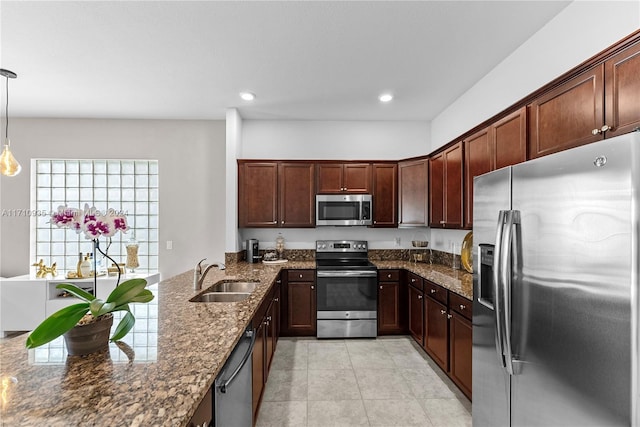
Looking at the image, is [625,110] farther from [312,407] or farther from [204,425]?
[312,407]

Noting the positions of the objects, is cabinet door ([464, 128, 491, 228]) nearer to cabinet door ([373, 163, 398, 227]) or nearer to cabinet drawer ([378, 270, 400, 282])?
cabinet drawer ([378, 270, 400, 282])

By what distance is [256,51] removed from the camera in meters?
2.59

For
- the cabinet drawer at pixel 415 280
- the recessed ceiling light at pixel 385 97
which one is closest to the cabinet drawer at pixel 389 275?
the cabinet drawer at pixel 415 280

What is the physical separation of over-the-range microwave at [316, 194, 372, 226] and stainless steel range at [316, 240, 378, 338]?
650 millimetres

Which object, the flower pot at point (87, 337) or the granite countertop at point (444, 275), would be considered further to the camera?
the granite countertop at point (444, 275)

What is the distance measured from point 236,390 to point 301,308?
2.23 m

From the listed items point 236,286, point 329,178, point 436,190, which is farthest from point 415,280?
point 236,286

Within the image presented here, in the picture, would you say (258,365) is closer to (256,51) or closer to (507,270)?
(507,270)

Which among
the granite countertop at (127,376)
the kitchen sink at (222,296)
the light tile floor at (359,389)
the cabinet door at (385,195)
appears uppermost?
the cabinet door at (385,195)

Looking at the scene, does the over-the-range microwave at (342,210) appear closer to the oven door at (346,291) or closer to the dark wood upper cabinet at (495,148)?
the oven door at (346,291)

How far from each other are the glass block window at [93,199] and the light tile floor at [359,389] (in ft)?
8.74

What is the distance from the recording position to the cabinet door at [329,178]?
4125 mm

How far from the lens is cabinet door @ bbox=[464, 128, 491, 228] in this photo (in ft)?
8.33

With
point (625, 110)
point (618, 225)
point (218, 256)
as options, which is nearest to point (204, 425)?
point (618, 225)
